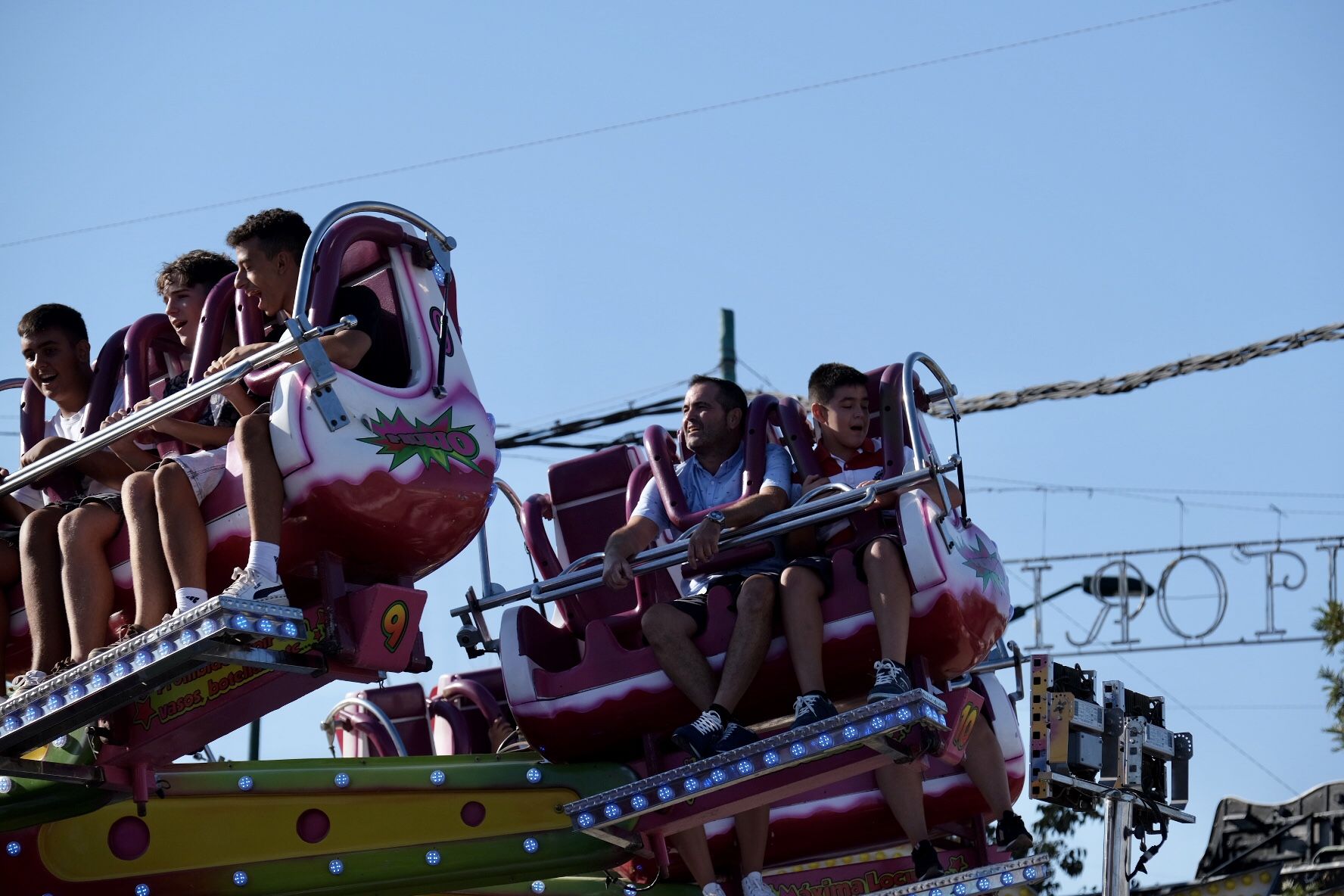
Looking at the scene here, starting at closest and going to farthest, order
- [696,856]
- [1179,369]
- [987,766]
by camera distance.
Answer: [696,856], [987,766], [1179,369]

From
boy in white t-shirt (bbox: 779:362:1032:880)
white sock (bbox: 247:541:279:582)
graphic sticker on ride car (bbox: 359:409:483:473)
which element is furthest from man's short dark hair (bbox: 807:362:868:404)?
white sock (bbox: 247:541:279:582)

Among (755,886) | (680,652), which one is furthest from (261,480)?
(755,886)

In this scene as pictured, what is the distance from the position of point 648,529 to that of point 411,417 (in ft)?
4.60

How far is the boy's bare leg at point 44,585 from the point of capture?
7.20 meters

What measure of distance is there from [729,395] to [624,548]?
33.2 inches

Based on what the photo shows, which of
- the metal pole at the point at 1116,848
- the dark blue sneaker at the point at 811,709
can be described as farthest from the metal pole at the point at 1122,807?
the dark blue sneaker at the point at 811,709

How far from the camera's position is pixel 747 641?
7.58 m

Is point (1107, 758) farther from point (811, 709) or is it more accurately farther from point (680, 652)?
point (680, 652)

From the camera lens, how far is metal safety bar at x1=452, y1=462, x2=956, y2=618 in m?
7.62

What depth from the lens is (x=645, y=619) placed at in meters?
7.86

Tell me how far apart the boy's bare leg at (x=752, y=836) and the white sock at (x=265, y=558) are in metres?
2.33

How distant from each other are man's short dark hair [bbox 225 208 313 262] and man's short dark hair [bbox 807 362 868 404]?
2148 millimetres

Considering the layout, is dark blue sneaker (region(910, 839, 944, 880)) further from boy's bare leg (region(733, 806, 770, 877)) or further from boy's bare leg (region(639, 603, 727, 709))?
boy's bare leg (region(639, 603, 727, 709))

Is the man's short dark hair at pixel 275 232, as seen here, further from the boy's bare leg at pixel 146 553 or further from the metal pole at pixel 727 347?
the metal pole at pixel 727 347
